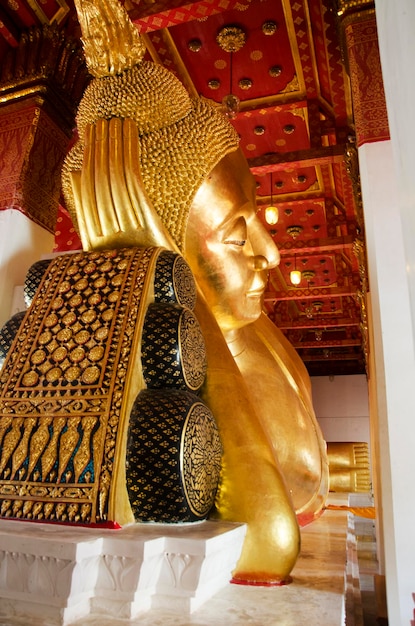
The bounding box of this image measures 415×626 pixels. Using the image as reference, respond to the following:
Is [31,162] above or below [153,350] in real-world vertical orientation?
above

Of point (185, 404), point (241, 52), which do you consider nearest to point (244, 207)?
point (185, 404)

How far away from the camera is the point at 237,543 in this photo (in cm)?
97

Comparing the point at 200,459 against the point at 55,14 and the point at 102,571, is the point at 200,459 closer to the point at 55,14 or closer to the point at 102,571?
the point at 102,571

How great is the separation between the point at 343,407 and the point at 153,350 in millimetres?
11335

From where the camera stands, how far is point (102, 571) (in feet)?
2.64

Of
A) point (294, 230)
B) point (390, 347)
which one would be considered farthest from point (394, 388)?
point (294, 230)

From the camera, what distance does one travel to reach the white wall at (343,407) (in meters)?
11.5


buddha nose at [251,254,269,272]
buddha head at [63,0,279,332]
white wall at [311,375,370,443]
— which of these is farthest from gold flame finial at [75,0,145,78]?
white wall at [311,375,370,443]

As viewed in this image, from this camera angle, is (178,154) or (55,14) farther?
(55,14)

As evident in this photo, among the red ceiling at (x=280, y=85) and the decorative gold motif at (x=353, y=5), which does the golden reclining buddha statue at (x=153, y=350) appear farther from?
the red ceiling at (x=280, y=85)

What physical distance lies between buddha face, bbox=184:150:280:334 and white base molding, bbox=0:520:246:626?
0.92 metres

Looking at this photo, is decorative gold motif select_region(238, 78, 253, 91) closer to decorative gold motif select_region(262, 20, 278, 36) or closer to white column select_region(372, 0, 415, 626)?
decorative gold motif select_region(262, 20, 278, 36)

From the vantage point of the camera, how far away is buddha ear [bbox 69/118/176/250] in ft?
4.79

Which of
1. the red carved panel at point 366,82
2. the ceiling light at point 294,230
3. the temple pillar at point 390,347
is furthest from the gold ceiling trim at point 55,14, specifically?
the ceiling light at point 294,230
